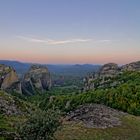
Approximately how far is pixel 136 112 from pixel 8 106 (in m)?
35.2

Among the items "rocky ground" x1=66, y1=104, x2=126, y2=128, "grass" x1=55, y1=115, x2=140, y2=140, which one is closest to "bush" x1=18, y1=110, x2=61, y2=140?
"grass" x1=55, y1=115, x2=140, y2=140

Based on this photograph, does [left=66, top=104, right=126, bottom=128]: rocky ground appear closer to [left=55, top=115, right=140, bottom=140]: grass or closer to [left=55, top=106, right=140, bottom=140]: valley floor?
[left=55, top=106, right=140, bottom=140]: valley floor

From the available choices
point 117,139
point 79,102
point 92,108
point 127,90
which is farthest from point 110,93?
point 117,139

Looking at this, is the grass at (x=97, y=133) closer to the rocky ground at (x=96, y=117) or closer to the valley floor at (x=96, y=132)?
the valley floor at (x=96, y=132)

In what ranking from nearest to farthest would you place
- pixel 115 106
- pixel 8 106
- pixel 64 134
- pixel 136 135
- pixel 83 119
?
pixel 64 134
pixel 136 135
pixel 83 119
pixel 8 106
pixel 115 106

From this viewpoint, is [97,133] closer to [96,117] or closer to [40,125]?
[96,117]

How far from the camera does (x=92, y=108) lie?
6788 cm

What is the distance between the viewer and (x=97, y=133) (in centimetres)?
5228

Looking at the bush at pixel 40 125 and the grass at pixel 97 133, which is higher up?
the bush at pixel 40 125

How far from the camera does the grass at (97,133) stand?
160 feet

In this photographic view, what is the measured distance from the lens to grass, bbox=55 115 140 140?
48.7 m

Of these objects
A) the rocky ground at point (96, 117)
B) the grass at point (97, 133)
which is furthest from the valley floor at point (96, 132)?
the rocky ground at point (96, 117)

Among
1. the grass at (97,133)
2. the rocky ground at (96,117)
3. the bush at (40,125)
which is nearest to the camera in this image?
the bush at (40,125)

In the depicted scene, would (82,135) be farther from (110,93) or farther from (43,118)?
(110,93)
